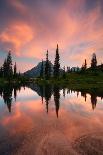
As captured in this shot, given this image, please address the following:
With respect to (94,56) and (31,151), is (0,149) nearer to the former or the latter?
(31,151)

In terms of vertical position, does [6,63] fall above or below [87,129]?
above

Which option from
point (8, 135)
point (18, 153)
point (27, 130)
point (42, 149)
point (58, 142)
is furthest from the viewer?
point (27, 130)

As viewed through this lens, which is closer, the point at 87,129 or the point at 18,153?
the point at 18,153

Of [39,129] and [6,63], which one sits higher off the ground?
[6,63]

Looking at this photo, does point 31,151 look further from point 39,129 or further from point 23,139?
point 39,129

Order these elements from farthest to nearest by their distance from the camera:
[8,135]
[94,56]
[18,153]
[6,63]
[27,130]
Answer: [94,56]
[6,63]
[27,130]
[8,135]
[18,153]

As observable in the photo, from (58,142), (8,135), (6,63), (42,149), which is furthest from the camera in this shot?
(6,63)

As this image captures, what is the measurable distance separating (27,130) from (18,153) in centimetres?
489

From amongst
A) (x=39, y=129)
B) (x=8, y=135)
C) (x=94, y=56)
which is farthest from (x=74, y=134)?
(x=94, y=56)

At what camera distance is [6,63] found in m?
141

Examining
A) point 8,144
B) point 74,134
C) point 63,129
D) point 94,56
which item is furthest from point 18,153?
point 94,56

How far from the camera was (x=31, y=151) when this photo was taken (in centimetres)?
1124

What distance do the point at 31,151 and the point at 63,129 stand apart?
17.3ft

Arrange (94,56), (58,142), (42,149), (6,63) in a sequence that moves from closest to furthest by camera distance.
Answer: (42,149) < (58,142) < (6,63) < (94,56)
